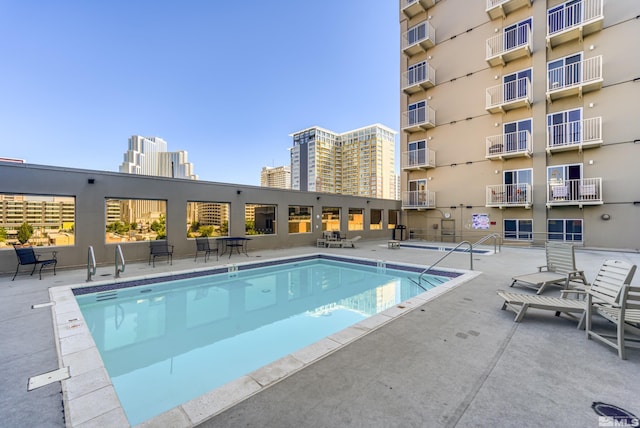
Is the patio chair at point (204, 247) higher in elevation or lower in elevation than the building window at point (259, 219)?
lower

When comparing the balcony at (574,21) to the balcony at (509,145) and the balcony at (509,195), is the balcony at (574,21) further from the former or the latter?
the balcony at (509,195)

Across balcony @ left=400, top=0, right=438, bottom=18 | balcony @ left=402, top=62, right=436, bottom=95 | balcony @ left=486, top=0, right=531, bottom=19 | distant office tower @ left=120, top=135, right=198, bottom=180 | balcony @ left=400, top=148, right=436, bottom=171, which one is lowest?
balcony @ left=400, top=148, right=436, bottom=171

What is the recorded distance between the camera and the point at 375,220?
16.7 meters

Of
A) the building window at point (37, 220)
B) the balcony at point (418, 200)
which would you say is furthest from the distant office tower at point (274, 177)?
the building window at point (37, 220)

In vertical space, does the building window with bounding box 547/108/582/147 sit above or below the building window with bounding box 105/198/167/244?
above

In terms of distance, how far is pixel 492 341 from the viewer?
9.75ft

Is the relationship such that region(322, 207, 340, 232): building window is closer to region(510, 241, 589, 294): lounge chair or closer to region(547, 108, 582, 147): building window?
region(510, 241, 589, 294): lounge chair

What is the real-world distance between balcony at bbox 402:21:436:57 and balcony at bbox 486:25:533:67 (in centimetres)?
336

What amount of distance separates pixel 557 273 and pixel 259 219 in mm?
9816

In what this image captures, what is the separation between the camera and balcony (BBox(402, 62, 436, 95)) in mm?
15992

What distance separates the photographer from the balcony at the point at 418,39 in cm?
1611

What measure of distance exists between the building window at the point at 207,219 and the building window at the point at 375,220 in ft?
29.5

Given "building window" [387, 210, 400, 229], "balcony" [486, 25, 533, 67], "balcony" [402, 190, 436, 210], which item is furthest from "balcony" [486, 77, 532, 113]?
"building window" [387, 210, 400, 229]

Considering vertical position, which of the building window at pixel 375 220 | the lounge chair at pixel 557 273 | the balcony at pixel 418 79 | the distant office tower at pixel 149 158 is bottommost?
the lounge chair at pixel 557 273
